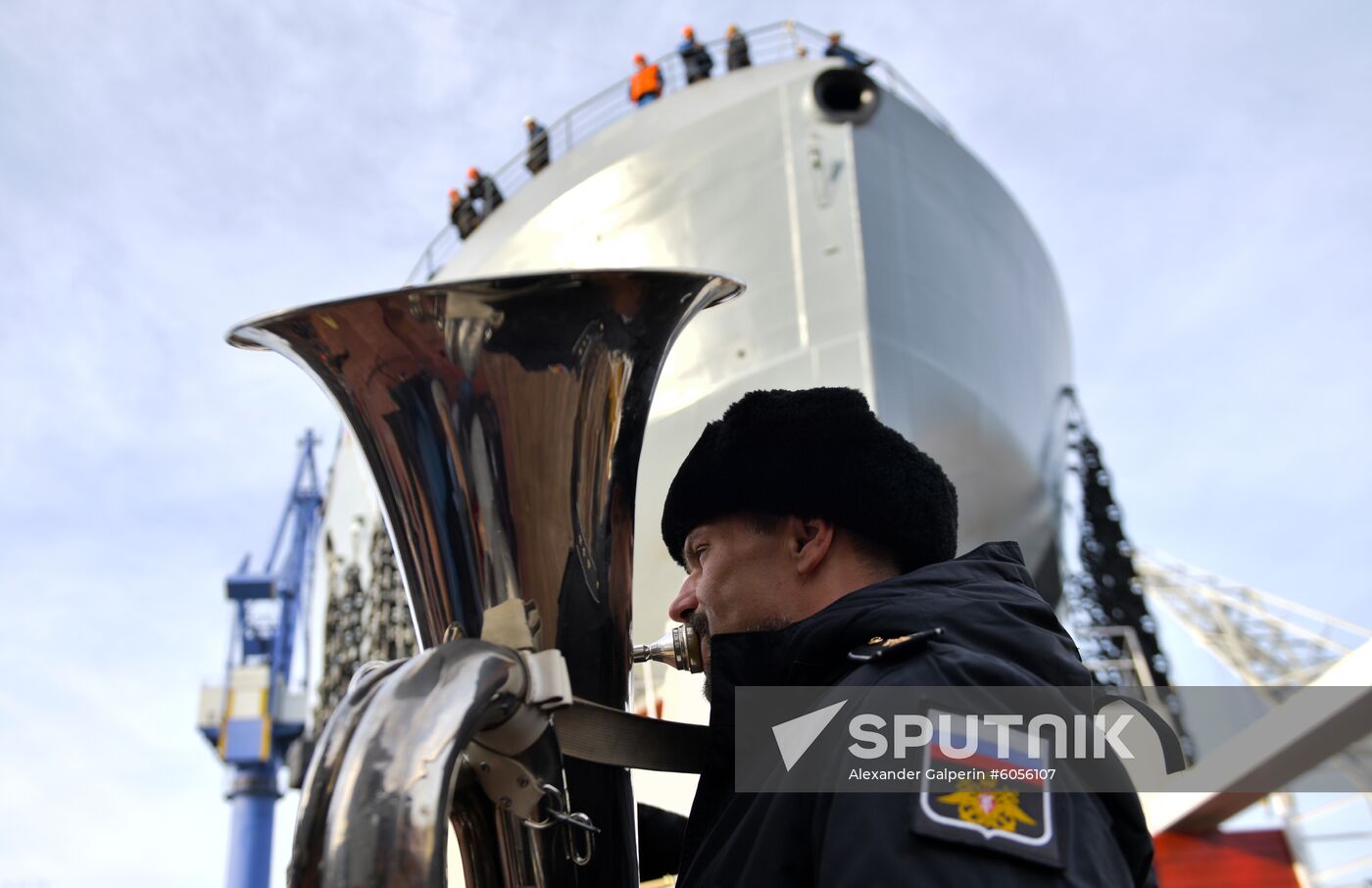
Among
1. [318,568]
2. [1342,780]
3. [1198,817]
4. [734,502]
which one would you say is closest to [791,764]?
[734,502]

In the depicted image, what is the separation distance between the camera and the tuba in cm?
136

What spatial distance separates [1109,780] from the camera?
1229 mm

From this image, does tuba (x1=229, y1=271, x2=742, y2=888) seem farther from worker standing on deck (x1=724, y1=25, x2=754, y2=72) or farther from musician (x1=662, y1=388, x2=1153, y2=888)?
worker standing on deck (x1=724, y1=25, x2=754, y2=72)

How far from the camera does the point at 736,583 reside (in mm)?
1708

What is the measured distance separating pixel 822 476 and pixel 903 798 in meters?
0.71

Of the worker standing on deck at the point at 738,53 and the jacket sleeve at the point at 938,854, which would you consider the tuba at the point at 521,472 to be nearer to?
the jacket sleeve at the point at 938,854

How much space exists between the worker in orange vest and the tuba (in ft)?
30.3

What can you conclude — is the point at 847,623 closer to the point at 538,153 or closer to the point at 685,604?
the point at 685,604

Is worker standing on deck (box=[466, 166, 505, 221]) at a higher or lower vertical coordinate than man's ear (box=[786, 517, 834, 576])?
higher

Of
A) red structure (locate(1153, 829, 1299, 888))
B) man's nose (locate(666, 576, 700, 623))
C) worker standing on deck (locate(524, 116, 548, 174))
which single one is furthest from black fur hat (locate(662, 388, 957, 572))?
worker standing on deck (locate(524, 116, 548, 174))

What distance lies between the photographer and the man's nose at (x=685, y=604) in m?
1.74

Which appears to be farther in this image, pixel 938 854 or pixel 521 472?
pixel 521 472

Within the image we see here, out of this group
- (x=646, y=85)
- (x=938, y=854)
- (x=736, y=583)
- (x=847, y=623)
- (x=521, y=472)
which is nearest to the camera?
(x=938, y=854)

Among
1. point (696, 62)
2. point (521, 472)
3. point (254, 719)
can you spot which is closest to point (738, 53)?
point (696, 62)
